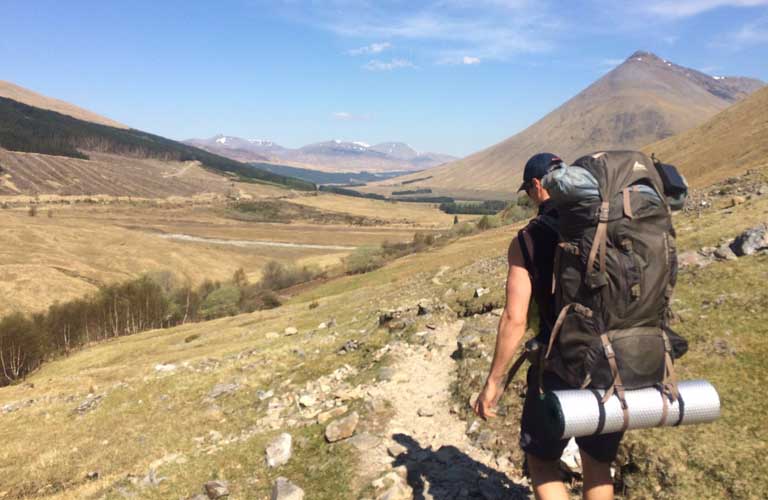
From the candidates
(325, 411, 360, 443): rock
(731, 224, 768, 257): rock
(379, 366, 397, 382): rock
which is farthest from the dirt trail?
(731, 224, 768, 257): rock

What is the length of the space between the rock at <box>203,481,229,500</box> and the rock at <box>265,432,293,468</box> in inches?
40.3

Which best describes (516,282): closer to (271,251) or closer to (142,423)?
(142,423)

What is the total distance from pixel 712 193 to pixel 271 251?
479 ft

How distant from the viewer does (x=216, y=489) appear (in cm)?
1023

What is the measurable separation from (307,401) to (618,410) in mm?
10928

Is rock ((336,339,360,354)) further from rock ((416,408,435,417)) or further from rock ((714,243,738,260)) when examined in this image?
rock ((714,243,738,260))

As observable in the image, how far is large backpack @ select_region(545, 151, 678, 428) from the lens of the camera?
4008 mm

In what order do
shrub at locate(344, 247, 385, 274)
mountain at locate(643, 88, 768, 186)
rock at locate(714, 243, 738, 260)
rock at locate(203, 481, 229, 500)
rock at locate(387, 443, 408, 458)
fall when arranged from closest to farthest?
rock at locate(387, 443, 408, 458) → rock at locate(203, 481, 229, 500) → rock at locate(714, 243, 738, 260) → mountain at locate(643, 88, 768, 186) → shrub at locate(344, 247, 385, 274)

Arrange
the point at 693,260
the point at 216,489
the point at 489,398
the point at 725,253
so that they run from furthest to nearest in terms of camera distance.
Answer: the point at 693,260 < the point at 725,253 < the point at 216,489 < the point at 489,398

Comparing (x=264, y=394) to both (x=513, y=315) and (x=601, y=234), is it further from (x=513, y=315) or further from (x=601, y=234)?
(x=601, y=234)

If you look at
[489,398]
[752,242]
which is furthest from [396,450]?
[752,242]

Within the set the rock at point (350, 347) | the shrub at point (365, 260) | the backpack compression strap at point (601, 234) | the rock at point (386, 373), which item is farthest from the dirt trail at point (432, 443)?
the shrub at point (365, 260)

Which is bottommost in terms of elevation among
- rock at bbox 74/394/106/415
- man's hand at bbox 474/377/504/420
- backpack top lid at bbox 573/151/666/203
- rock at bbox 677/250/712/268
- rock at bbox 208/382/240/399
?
rock at bbox 74/394/106/415

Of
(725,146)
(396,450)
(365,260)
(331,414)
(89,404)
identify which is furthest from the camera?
(365,260)
